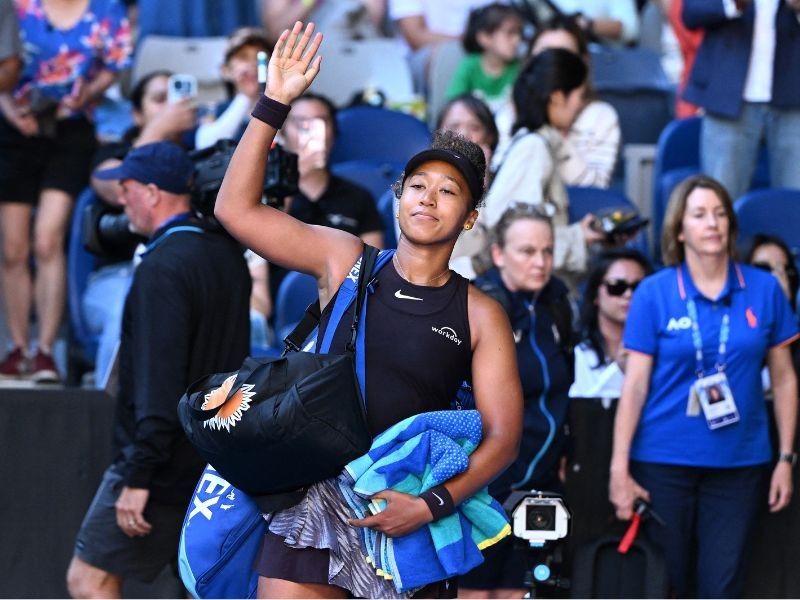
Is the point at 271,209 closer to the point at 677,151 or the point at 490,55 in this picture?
the point at 677,151

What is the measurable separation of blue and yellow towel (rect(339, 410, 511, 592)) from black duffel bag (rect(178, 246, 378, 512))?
50 millimetres

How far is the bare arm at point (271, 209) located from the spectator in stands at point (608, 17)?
21.7 ft

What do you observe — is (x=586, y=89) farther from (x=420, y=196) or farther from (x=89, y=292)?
(x=420, y=196)

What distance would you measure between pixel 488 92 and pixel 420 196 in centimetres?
534

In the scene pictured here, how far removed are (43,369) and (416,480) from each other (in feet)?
13.2

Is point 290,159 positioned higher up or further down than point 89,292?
higher up

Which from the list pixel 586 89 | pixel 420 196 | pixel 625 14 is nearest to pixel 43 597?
pixel 420 196

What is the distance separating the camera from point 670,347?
18.3ft

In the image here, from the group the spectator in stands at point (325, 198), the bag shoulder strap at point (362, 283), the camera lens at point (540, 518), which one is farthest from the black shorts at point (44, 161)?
the bag shoulder strap at point (362, 283)

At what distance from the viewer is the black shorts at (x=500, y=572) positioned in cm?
521

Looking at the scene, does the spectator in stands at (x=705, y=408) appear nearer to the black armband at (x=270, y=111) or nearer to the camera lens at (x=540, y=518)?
the camera lens at (x=540, y=518)

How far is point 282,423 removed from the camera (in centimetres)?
322

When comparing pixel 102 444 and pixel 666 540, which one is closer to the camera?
pixel 666 540

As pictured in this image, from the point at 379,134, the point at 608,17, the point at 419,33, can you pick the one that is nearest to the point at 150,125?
the point at 379,134
